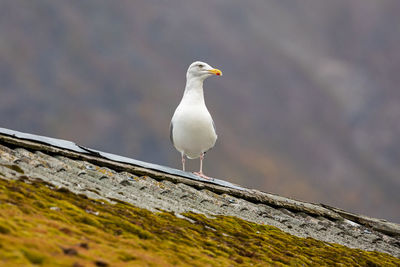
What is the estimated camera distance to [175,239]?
225 inches

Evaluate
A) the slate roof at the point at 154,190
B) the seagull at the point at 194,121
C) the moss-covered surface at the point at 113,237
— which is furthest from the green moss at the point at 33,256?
the seagull at the point at 194,121

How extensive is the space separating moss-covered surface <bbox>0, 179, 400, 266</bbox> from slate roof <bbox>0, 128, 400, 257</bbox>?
1.86 feet

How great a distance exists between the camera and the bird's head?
46.1ft

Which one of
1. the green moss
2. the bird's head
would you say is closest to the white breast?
the bird's head

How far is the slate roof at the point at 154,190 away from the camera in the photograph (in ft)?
23.3

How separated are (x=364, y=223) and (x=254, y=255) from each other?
Result: 34.3ft

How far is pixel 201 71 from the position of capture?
14.1m

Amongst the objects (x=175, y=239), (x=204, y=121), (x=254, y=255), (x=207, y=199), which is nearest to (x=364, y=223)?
(x=204, y=121)

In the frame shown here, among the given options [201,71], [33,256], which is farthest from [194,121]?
[33,256]

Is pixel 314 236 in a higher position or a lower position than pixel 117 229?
higher

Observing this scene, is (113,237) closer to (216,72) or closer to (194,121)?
(194,121)

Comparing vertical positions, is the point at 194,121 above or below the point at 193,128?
above

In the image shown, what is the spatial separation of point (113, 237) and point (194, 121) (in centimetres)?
831

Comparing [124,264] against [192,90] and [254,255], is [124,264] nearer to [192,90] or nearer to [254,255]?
[254,255]
